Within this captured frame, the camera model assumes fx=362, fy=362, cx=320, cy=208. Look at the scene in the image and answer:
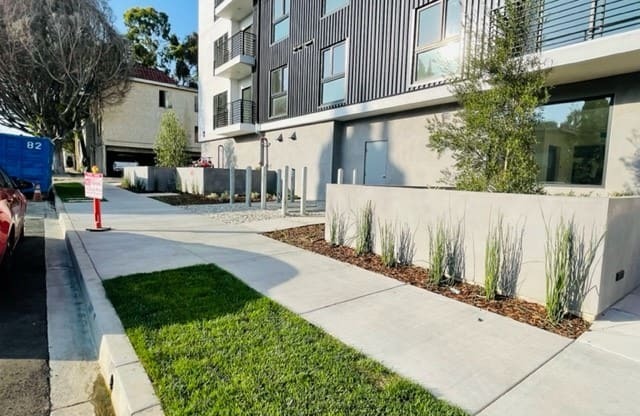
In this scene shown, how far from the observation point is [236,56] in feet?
62.1

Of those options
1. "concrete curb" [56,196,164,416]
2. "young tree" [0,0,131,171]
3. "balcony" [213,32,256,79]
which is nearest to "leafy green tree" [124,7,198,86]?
"young tree" [0,0,131,171]

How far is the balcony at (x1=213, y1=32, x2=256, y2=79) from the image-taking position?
726 inches

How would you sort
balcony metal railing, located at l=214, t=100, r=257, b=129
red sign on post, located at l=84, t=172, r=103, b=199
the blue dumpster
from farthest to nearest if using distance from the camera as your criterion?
balcony metal railing, located at l=214, t=100, r=257, b=129
the blue dumpster
red sign on post, located at l=84, t=172, r=103, b=199

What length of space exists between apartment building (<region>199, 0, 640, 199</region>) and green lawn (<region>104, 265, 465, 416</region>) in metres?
5.70

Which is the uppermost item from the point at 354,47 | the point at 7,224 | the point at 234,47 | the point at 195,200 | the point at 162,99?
the point at 234,47

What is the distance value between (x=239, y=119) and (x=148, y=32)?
1396 inches

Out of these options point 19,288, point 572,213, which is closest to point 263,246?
point 19,288

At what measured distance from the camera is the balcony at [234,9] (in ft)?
61.7

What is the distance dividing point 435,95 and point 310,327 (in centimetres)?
839

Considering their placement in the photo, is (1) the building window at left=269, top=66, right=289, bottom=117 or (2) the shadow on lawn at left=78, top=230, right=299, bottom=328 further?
(1) the building window at left=269, top=66, right=289, bottom=117

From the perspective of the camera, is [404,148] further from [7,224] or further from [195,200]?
[7,224]

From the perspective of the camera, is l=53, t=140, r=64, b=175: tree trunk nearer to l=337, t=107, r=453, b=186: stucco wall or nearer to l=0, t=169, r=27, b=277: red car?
l=337, t=107, r=453, b=186: stucco wall

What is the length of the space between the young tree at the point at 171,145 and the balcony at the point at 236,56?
4.06m

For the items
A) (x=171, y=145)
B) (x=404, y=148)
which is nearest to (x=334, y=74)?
(x=404, y=148)
